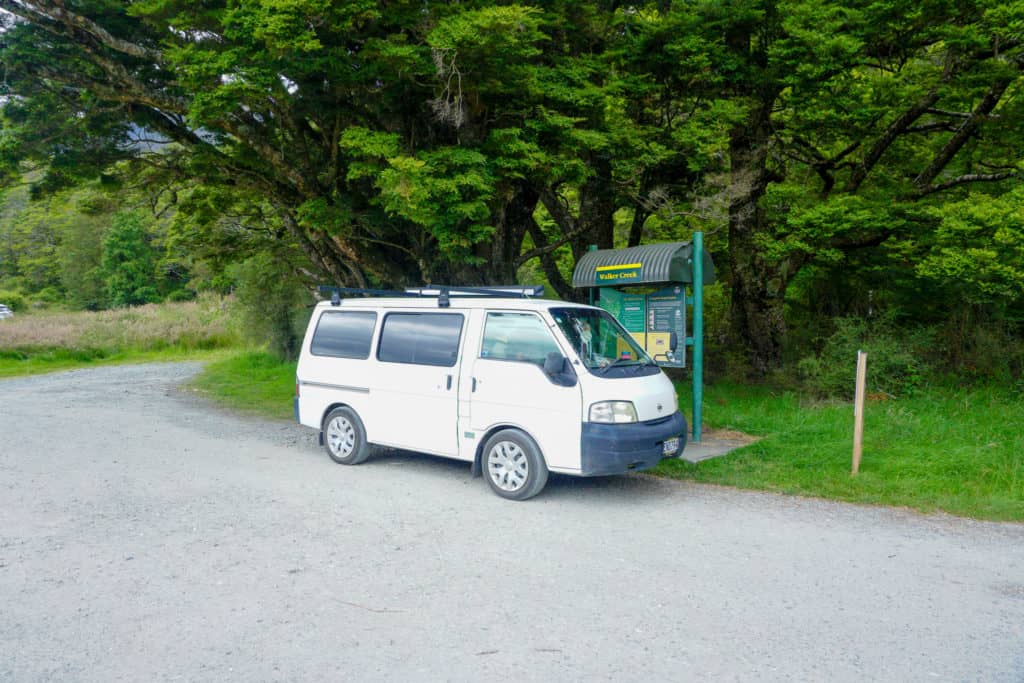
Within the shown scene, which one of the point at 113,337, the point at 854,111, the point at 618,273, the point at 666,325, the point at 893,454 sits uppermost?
the point at 854,111

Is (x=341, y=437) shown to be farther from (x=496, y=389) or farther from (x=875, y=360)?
(x=875, y=360)

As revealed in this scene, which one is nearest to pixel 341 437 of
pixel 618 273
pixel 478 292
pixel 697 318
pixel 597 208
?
pixel 478 292

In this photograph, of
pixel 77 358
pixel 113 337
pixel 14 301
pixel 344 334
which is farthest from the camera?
pixel 14 301

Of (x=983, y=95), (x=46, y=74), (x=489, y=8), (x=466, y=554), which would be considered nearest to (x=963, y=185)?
(x=983, y=95)

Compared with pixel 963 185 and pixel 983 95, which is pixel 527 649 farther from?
pixel 963 185

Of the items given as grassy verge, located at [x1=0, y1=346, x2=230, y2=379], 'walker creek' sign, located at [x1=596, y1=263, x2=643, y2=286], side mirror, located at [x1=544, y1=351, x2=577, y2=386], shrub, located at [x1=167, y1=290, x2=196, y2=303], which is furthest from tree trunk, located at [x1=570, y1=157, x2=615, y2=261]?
shrub, located at [x1=167, y1=290, x2=196, y2=303]

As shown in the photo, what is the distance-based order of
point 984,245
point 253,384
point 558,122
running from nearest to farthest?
point 984,245 → point 558,122 → point 253,384

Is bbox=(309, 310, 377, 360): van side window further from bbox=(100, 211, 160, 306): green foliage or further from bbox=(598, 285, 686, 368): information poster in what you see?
bbox=(100, 211, 160, 306): green foliage

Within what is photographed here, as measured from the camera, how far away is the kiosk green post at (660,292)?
374 inches

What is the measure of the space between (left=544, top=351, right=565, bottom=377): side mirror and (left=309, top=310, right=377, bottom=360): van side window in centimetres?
278

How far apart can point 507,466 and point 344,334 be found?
3.20 m

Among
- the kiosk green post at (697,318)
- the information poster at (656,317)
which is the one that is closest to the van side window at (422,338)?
the information poster at (656,317)

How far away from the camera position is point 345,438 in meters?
8.94

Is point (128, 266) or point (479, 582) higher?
point (128, 266)
